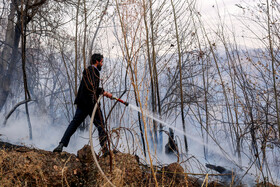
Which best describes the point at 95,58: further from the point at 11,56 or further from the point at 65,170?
the point at 11,56

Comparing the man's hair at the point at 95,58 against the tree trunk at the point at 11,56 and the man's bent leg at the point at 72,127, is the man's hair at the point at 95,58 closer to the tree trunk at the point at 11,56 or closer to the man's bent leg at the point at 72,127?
the man's bent leg at the point at 72,127

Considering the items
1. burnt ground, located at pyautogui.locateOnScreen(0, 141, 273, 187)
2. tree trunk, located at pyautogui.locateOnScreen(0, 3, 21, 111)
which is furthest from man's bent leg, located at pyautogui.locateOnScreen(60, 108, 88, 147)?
tree trunk, located at pyautogui.locateOnScreen(0, 3, 21, 111)

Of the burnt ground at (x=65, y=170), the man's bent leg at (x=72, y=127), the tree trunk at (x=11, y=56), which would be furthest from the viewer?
the tree trunk at (x=11, y=56)

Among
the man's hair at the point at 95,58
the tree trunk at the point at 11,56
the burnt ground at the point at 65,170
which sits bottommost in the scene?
the burnt ground at the point at 65,170

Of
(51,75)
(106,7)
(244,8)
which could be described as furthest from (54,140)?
(51,75)

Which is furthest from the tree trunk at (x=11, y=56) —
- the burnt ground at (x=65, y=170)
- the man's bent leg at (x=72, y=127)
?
the burnt ground at (x=65, y=170)

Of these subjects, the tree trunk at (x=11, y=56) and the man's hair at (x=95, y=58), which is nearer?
the man's hair at (x=95, y=58)

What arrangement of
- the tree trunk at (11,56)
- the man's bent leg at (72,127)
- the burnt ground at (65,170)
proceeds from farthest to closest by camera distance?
the tree trunk at (11,56) < the man's bent leg at (72,127) < the burnt ground at (65,170)

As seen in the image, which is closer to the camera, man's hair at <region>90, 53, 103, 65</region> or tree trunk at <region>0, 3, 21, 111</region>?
man's hair at <region>90, 53, 103, 65</region>

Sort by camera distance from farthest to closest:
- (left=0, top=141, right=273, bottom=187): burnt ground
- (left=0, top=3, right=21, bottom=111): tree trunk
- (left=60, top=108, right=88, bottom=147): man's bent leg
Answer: (left=0, top=3, right=21, bottom=111): tree trunk < (left=60, top=108, right=88, bottom=147): man's bent leg < (left=0, top=141, right=273, bottom=187): burnt ground

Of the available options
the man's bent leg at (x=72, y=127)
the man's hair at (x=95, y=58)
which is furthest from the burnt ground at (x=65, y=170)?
the man's hair at (x=95, y=58)

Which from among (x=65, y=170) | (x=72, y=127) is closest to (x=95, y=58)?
(x=72, y=127)

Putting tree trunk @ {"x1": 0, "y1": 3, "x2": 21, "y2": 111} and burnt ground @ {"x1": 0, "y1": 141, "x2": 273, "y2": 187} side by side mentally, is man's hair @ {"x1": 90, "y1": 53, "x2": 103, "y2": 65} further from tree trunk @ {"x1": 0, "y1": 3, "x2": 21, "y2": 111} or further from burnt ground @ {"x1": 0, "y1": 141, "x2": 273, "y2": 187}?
tree trunk @ {"x1": 0, "y1": 3, "x2": 21, "y2": 111}

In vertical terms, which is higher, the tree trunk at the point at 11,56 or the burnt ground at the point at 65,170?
the tree trunk at the point at 11,56
